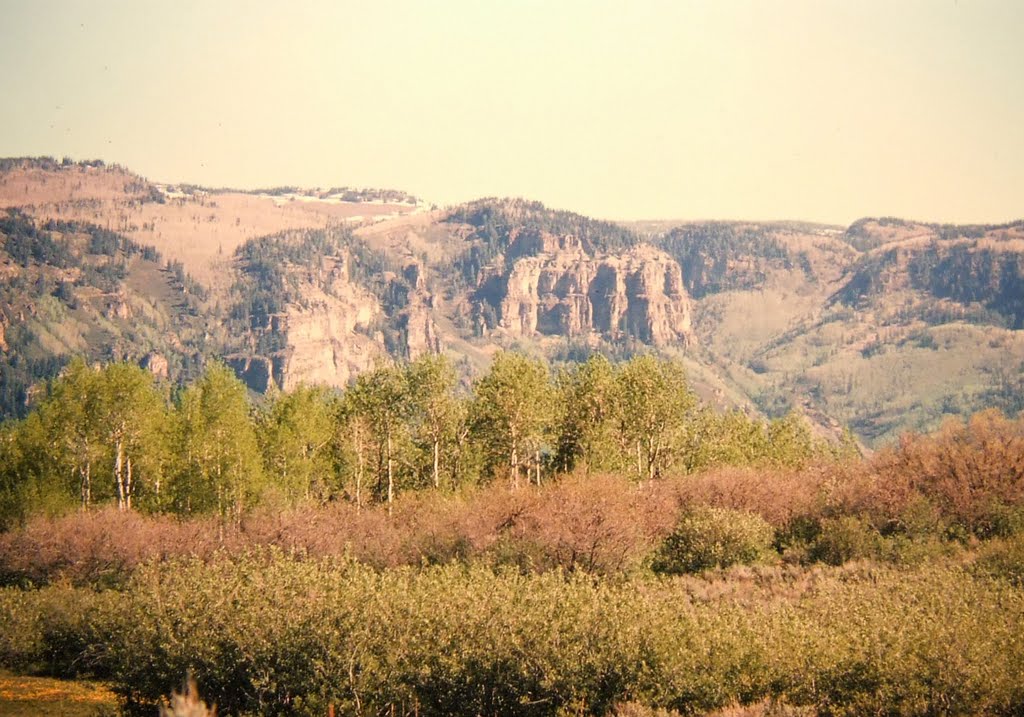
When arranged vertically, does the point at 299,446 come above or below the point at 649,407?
below

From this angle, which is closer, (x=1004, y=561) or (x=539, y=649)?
(x=539, y=649)

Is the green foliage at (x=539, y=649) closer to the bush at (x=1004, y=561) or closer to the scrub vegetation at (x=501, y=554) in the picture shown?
the scrub vegetation at (x=501, y=554)

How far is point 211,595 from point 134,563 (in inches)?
1034

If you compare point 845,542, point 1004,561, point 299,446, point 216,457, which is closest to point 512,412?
point 299,446

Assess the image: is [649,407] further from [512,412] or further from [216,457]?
[216,457]

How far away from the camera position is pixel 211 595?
40.0 m

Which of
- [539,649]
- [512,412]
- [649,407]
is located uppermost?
[512,412]

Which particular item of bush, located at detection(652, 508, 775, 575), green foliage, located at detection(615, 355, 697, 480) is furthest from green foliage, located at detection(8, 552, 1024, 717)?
green foliage, located at detection(615, 355, 697, 480)

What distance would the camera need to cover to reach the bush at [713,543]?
62.2 meters

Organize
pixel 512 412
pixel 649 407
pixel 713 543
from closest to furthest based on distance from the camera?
pixel 713 543 → pixel 512 412 → pixel 649 407

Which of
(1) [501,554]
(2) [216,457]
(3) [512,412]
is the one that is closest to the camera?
(1) [501,554]

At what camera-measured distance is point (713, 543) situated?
6275cm

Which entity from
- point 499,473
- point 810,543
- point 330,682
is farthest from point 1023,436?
point 330,682

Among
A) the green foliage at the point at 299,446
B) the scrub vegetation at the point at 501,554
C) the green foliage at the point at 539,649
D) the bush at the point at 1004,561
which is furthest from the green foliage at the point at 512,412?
the green foliage at the point at 539,649
